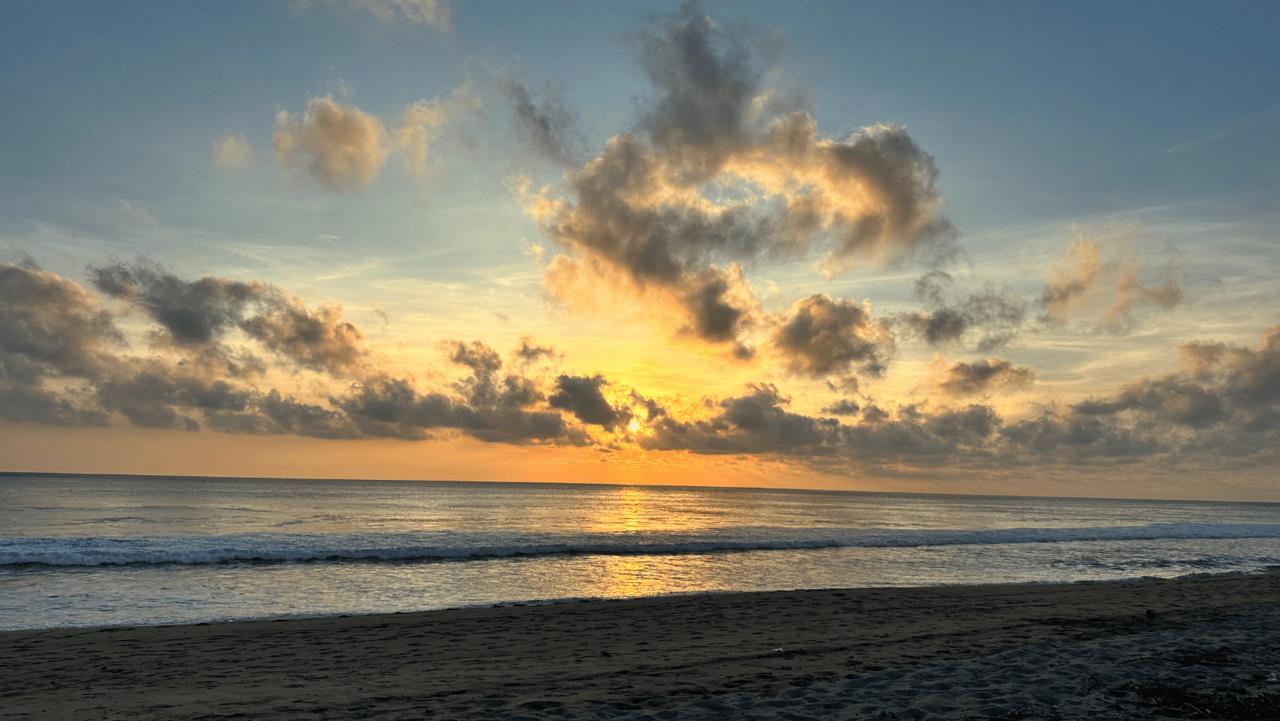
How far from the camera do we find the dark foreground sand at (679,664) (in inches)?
419

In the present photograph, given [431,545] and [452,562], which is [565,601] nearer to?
[452,562]

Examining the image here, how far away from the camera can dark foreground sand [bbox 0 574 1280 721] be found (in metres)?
10.6

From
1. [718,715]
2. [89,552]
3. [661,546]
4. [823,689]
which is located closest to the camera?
[718,715]

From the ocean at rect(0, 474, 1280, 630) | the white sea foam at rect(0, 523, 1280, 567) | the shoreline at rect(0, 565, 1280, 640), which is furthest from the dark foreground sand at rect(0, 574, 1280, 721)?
the white sea foam at rect(0, 523, 1280, 567)

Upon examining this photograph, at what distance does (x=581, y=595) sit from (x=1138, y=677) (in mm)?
17333

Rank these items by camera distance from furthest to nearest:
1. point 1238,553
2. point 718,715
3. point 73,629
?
point 1238,553 < point 73,629 < point 718,715

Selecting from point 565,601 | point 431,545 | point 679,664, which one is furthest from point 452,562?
point 679,664

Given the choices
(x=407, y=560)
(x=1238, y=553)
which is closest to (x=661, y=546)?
(x=407, y=560)

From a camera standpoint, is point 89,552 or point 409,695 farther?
point 89,552

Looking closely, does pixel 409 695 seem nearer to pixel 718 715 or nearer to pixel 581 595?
pixel 718 715

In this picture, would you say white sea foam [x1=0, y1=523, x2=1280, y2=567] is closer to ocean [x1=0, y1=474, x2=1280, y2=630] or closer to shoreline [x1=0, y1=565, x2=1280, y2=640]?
ocean [x1=0, y1=474, x2=1280, y2=630]

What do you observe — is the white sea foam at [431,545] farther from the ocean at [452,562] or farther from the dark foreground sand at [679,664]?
the dark foreground sand at [679,664]

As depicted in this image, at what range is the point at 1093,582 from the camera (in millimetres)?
30891

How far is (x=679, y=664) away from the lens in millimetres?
14117
